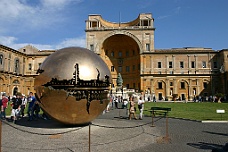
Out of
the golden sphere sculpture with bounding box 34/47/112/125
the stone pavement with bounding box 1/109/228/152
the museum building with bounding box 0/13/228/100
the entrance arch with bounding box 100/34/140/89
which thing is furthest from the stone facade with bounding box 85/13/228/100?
the golden sphere sculpture with bounding box 34/47/112/125

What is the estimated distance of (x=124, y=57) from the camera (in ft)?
186

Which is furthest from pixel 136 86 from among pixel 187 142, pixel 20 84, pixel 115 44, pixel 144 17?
pixel 187 142

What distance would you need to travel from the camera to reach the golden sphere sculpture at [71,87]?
24.2ft

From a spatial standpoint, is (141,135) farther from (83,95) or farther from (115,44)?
(115,44)

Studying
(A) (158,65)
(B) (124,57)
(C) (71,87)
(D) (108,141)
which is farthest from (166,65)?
(D) (108,141)

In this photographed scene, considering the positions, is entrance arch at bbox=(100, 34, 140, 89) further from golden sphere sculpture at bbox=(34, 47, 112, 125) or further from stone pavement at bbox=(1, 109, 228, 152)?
golden sphere sculpture at bbox=(34, 47, 112, 125)

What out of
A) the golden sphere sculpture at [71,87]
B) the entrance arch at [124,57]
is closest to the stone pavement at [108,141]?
the golden sphere sculpture at [71,87]

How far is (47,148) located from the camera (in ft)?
Answer: 20.0

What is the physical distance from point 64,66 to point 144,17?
49.0m

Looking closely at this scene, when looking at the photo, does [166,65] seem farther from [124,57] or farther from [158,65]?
[124,57]

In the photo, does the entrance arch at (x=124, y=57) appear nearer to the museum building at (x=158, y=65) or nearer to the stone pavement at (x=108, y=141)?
the museum building at (x=158, y=65)

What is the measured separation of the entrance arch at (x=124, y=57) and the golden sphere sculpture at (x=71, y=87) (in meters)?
44.5

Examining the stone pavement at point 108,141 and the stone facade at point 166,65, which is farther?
the stone facade at point 166,65

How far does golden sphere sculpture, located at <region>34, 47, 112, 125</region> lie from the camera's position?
7375 millimetres
